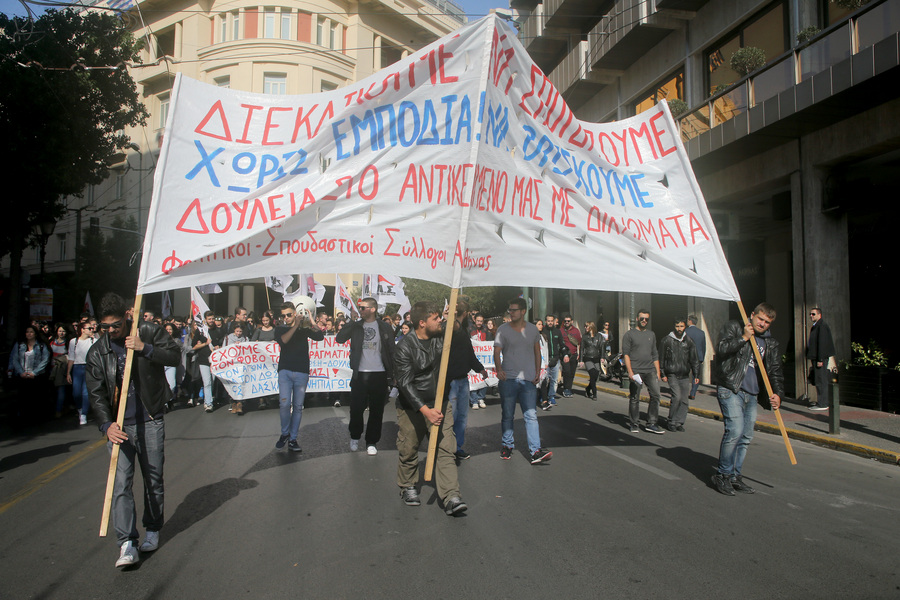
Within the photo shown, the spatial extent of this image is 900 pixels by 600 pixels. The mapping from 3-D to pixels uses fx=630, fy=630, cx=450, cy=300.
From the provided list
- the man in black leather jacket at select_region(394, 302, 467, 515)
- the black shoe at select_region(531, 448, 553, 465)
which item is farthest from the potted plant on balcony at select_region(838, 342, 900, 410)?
the man in black leather jacket at select_region(394, 302, 467, 515)

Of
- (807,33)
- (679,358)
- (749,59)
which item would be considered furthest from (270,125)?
(749,59)

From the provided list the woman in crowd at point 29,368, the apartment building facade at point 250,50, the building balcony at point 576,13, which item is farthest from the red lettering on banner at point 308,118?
the apartment building facade at point 250,50

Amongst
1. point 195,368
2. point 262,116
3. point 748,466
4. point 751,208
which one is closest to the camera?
point 262,116

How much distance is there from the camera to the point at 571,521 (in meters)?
4.96

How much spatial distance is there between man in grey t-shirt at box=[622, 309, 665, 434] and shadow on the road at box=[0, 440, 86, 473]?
7.93m

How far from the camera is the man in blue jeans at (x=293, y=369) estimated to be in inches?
299

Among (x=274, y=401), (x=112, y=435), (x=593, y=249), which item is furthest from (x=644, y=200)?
(x=274, y=401)

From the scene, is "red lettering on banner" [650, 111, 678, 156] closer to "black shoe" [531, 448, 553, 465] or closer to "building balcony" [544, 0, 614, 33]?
"black shoe" [531, 448, 553, 465]

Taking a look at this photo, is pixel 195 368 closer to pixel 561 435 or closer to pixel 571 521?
pixel 561 435

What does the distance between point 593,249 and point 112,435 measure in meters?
3.86

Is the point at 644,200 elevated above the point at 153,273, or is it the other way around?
the point at 644,200

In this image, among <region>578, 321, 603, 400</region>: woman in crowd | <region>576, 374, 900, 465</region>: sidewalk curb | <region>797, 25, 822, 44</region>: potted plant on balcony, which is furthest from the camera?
<region>578, 321, 603, 400</region>: woman in crowd

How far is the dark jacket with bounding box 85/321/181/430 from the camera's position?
4.25 metres

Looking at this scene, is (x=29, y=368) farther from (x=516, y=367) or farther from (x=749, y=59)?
(x=749, y=59)
